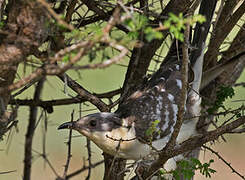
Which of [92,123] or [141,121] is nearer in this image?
[92,123]

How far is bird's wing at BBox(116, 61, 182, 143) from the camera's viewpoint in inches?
139

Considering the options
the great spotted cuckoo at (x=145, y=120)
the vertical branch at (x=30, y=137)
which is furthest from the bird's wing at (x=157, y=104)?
the vertical branch at (x=30, y=137)

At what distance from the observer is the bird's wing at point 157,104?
3.53 meters

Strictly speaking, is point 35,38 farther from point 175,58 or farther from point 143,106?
point 175,58

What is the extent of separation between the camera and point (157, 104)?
3.73 meters

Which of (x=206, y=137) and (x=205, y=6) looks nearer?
(x=206, y=137)

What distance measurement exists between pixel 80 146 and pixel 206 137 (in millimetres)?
4366

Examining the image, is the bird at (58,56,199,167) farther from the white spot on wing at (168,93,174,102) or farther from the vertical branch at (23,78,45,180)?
the vertical branch at (23,78,45,180)

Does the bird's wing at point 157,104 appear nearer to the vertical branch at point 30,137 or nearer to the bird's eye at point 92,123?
the bird's eye at point 92,123

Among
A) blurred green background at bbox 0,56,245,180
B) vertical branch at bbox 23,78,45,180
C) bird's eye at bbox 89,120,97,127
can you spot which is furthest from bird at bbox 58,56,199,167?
blurred green background at bbox 0,56,245,180

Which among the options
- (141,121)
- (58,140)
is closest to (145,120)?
(141,121)

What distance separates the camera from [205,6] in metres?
3.67

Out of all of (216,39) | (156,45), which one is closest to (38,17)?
(156,45)

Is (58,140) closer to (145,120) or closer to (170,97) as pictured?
(170,97)
